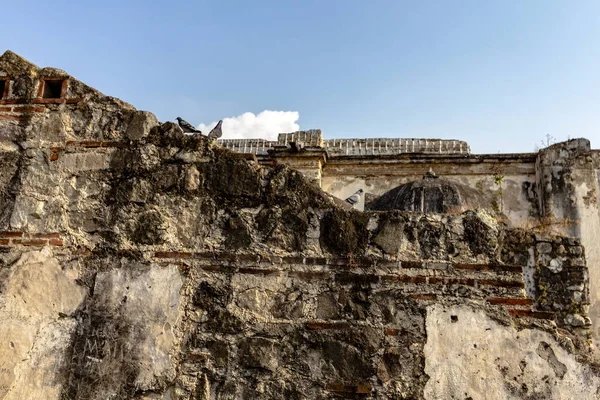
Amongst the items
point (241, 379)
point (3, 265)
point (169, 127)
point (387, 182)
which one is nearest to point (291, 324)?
point (241, 379)

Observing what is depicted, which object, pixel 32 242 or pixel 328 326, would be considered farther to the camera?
pixel 32 242

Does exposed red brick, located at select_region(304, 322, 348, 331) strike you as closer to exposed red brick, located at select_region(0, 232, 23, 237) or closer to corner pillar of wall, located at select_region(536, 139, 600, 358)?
exposed red brick, located at select_region(0, 232, 23, 237)

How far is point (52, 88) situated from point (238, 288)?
1827 mm

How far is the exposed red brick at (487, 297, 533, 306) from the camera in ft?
10.2

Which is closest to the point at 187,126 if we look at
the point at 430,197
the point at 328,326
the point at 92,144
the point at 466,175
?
the point at 92,144

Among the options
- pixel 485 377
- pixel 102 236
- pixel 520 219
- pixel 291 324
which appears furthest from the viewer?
pixel 520 219

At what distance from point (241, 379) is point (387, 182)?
926cm

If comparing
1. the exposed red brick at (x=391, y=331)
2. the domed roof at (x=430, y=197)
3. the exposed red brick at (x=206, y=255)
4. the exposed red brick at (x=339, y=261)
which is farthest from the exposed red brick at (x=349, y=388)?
the domed roof at (x=430, y=197)

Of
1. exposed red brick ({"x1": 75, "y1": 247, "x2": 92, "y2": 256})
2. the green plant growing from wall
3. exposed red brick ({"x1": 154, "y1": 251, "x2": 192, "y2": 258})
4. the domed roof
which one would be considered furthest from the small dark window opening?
the green plant growing from wall

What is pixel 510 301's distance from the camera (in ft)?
10.3

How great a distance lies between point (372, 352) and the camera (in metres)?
3.15

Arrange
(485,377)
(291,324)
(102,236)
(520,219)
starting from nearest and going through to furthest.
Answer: (485,377), (291,324), (102,236), (520,219)

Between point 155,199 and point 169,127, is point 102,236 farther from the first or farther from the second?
point 169,127

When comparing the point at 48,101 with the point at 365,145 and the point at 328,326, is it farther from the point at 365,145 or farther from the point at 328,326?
the point at 365,145
